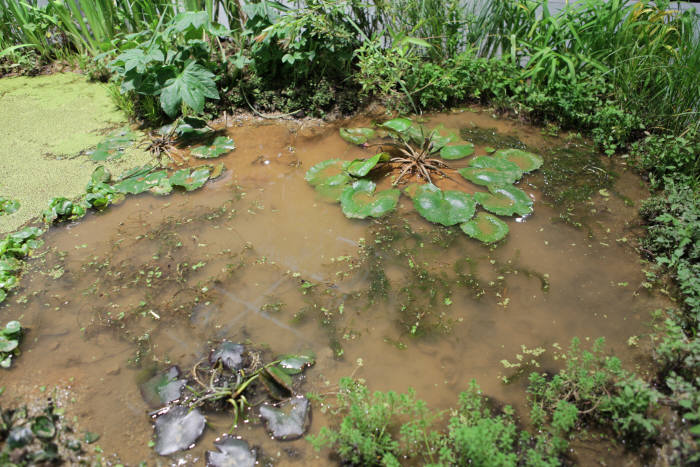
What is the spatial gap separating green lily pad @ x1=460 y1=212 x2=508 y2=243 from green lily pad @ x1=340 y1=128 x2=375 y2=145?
1098 millimetres

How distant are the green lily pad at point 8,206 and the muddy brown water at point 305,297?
48 centimetres

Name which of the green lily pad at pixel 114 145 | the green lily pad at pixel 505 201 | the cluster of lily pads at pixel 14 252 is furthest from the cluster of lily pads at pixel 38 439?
the green lily pad at pixel 505 201

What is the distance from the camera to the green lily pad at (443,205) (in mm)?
2646

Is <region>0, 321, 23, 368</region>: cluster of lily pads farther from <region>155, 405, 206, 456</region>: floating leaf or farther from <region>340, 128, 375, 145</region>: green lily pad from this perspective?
<region>340, 128, 375, 145</region>: green lily pad

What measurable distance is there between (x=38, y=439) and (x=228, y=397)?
670mm

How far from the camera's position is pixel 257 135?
3482mm

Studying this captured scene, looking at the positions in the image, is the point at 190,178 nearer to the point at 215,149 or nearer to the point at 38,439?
the point at 215,149

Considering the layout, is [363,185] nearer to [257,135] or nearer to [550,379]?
[257,135]

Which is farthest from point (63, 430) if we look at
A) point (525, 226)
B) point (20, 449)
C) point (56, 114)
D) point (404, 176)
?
point (56, 114)

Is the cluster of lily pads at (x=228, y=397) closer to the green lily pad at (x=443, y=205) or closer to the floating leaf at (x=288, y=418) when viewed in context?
the floating leaf at (x=288, y=418)

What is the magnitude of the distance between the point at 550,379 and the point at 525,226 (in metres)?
0.98

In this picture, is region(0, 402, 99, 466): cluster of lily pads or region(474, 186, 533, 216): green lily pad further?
region(474, 186, 533, 216): green lily pad

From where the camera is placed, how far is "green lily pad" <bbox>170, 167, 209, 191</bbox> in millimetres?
2988

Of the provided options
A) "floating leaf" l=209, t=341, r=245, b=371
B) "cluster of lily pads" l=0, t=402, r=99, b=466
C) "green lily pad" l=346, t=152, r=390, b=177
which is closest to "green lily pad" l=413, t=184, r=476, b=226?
"green lily pad" l=346, t=152, r=390, b=177
